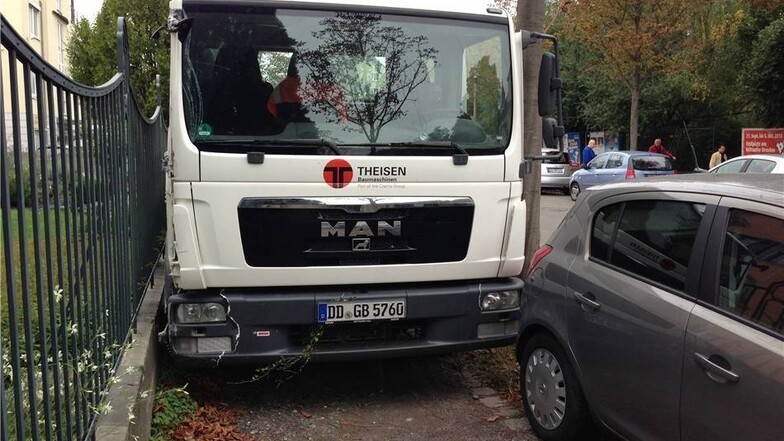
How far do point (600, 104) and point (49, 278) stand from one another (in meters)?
30.7

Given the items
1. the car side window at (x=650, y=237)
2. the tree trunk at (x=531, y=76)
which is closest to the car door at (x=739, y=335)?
the car side window at (x=650, y=237)

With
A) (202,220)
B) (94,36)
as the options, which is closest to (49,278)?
(202,220)

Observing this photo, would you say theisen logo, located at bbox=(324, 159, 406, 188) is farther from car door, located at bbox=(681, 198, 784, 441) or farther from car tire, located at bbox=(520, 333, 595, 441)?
car door, located at bbox=(681, 198, 784, 441)

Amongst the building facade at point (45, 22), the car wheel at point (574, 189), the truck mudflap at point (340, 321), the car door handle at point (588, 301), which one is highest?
the building facade at point (45, 22)

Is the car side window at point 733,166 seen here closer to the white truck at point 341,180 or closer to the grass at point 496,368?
the grass at point 496,368

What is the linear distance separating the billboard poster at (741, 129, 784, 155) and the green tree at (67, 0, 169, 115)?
1797cm

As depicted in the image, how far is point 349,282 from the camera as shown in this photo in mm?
4426

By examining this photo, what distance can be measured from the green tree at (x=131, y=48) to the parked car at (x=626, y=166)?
11.7 metres

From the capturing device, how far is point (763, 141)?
21625 mm

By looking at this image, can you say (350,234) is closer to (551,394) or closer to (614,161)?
(551,394)

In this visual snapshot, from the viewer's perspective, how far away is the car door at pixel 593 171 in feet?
67.1

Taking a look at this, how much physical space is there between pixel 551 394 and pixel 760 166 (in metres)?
9.15

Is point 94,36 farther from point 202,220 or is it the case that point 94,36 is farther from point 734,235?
point 734,235

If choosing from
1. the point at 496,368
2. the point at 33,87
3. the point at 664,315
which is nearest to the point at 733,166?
the point at 496,368
